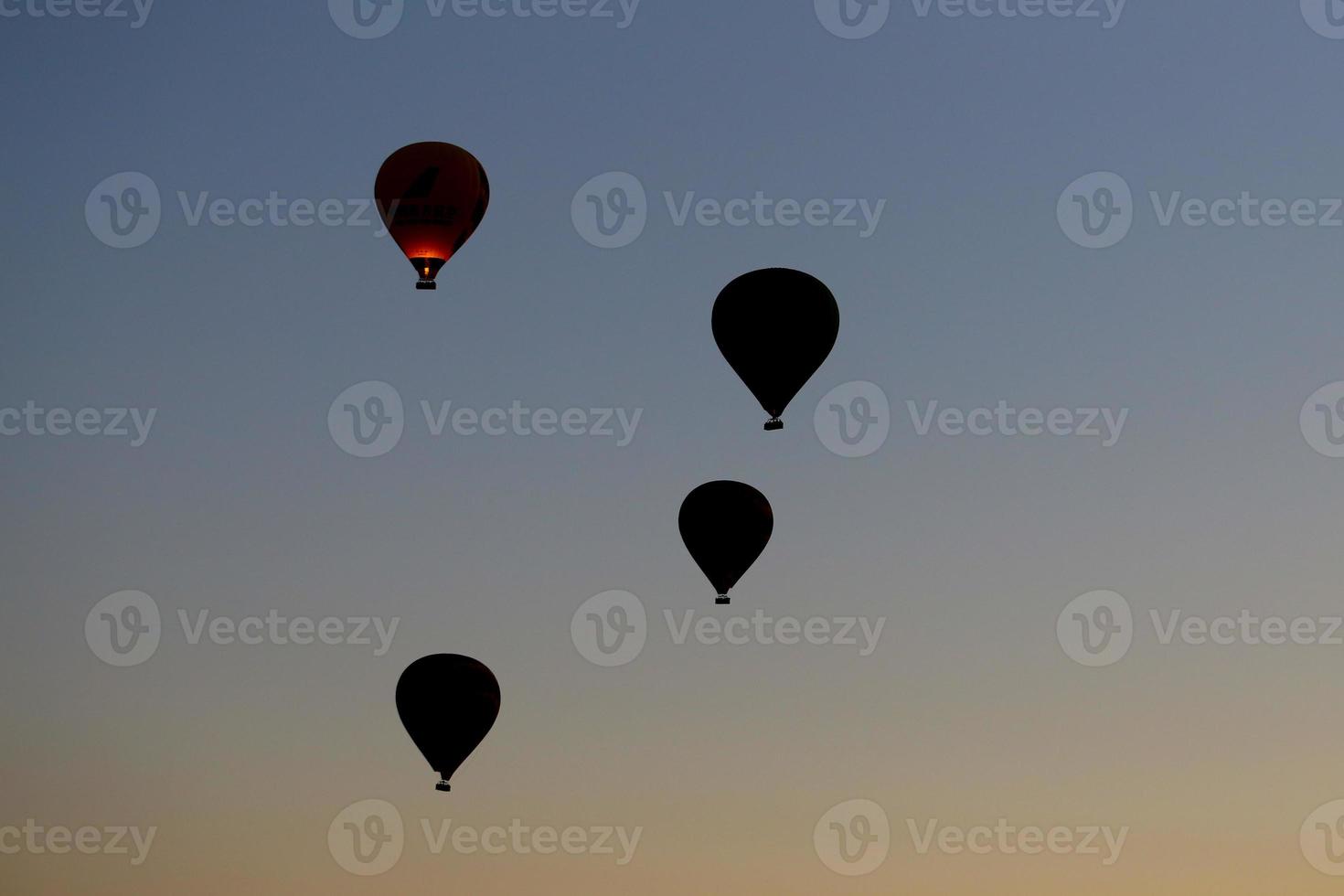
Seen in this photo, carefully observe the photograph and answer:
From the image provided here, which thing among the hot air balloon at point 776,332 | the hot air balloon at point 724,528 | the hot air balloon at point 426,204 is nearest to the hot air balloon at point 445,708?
the hot air balloon at point 724,528

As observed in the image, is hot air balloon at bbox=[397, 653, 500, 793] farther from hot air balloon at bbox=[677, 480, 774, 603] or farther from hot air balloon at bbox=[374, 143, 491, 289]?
hot air balloon at bbox=[374, 143, 491, 289]

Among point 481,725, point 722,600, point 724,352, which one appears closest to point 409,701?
point 481,725

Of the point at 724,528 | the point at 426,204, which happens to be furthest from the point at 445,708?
the point at 426,204

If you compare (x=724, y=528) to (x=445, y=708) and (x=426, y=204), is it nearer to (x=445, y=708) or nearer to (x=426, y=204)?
(x=445, y=708)

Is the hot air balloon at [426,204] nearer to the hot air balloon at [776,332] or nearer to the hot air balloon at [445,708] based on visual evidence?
the hot air balloon at [776,332]

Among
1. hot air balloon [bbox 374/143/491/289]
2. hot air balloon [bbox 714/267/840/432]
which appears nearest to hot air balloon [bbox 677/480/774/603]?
hot air balloon [bbox 714/267/840/432]

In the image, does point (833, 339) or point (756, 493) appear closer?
point (833, 339)

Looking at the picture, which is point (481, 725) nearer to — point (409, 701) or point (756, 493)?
point (409, 701)
